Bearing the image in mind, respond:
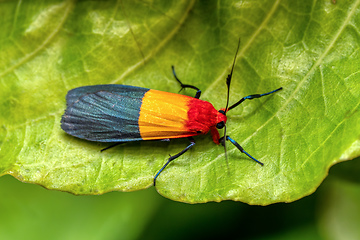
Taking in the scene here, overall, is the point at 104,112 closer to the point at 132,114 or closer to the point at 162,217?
the point at 132,114

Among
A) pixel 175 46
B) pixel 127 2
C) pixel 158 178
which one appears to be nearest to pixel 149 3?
pixel 127 2

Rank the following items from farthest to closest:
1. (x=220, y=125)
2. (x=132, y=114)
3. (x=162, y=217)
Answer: (x=162, y=217), (x=132, y=114), (x=220, y=125)

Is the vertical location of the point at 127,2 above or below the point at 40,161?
above

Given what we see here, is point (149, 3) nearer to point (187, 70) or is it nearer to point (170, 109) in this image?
point (187, 70)

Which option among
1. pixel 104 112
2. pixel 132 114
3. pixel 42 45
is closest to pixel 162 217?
pixel 132 114

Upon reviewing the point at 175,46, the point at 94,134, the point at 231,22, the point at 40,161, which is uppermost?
the point at 231,22

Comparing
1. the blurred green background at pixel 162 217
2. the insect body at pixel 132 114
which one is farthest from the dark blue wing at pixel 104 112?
the blurred green background at pixel 162 217

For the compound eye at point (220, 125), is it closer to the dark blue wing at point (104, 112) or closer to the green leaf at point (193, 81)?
the green leaf at point (193, 81)

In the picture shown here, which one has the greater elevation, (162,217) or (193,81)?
(193,81)
